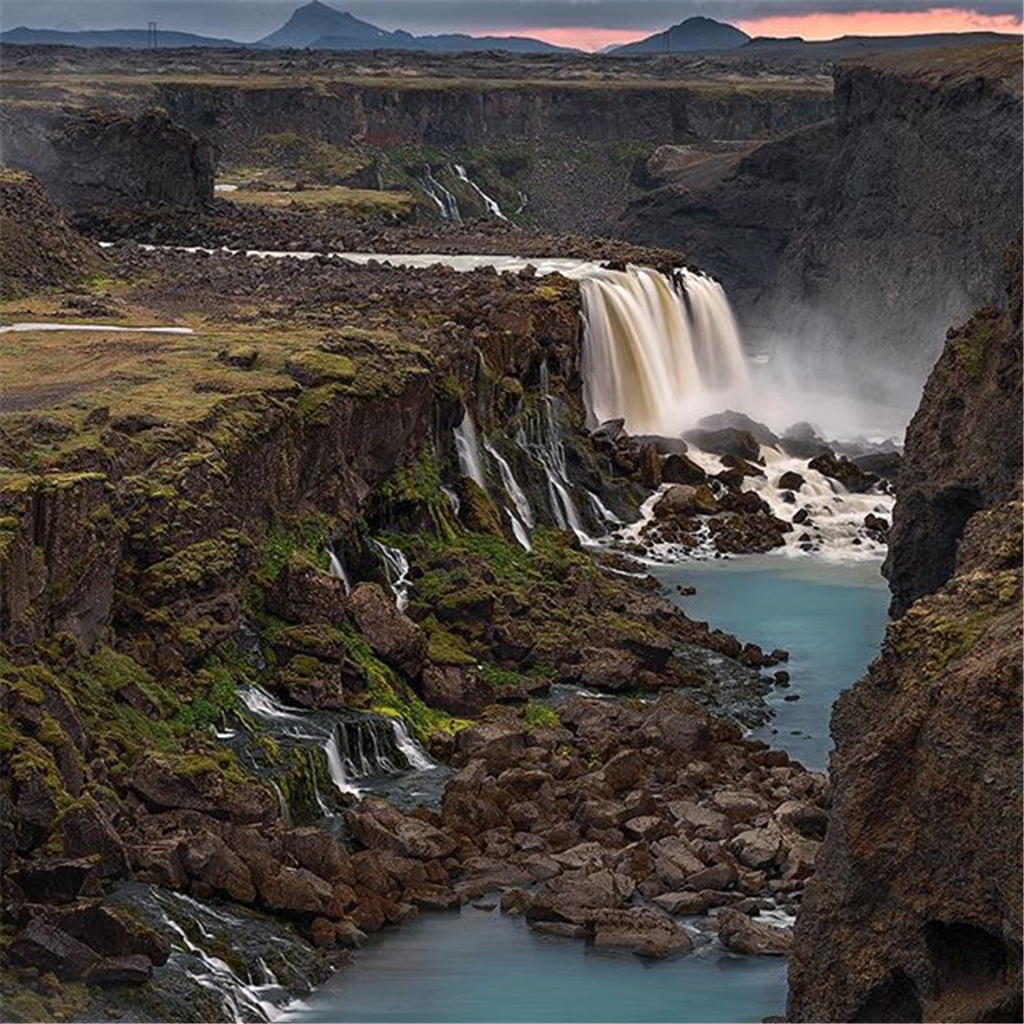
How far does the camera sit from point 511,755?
38.4 metres

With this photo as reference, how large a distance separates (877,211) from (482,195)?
55.6 meters

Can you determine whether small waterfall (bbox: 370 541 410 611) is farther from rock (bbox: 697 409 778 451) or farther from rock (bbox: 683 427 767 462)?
rock (bbox: 697 409 778 451)

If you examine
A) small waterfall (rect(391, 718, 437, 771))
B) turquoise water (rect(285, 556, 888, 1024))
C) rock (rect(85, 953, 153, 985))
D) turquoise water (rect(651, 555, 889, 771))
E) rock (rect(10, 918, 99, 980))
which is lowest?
turquoise water (rect(651, 555, 889, 771))

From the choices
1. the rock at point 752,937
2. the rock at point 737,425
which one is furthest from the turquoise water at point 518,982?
the rock at point 737,425

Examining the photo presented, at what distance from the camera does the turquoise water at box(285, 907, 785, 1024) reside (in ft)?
90.7

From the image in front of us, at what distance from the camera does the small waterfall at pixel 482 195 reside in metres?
152

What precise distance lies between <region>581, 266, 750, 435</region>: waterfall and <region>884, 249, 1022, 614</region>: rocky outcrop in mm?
28063

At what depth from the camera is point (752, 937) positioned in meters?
29.6

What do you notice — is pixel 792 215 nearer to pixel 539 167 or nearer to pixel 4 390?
pixel 539 167

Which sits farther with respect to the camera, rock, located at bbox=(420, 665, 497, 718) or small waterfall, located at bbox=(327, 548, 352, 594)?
small waterfall, located at bbox=(327, 548, 352, 594)

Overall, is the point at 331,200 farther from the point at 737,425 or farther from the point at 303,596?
the point at 303,596

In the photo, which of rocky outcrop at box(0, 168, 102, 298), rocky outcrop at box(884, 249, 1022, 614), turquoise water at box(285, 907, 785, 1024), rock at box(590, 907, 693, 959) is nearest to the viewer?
turquoise water at box(285, 907, 785, 1024)

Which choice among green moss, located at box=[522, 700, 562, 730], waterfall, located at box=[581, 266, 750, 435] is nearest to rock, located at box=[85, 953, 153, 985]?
green moss, located at box=[522, 700, 562, 730]

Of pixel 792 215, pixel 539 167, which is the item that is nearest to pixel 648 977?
pixel 792 215
